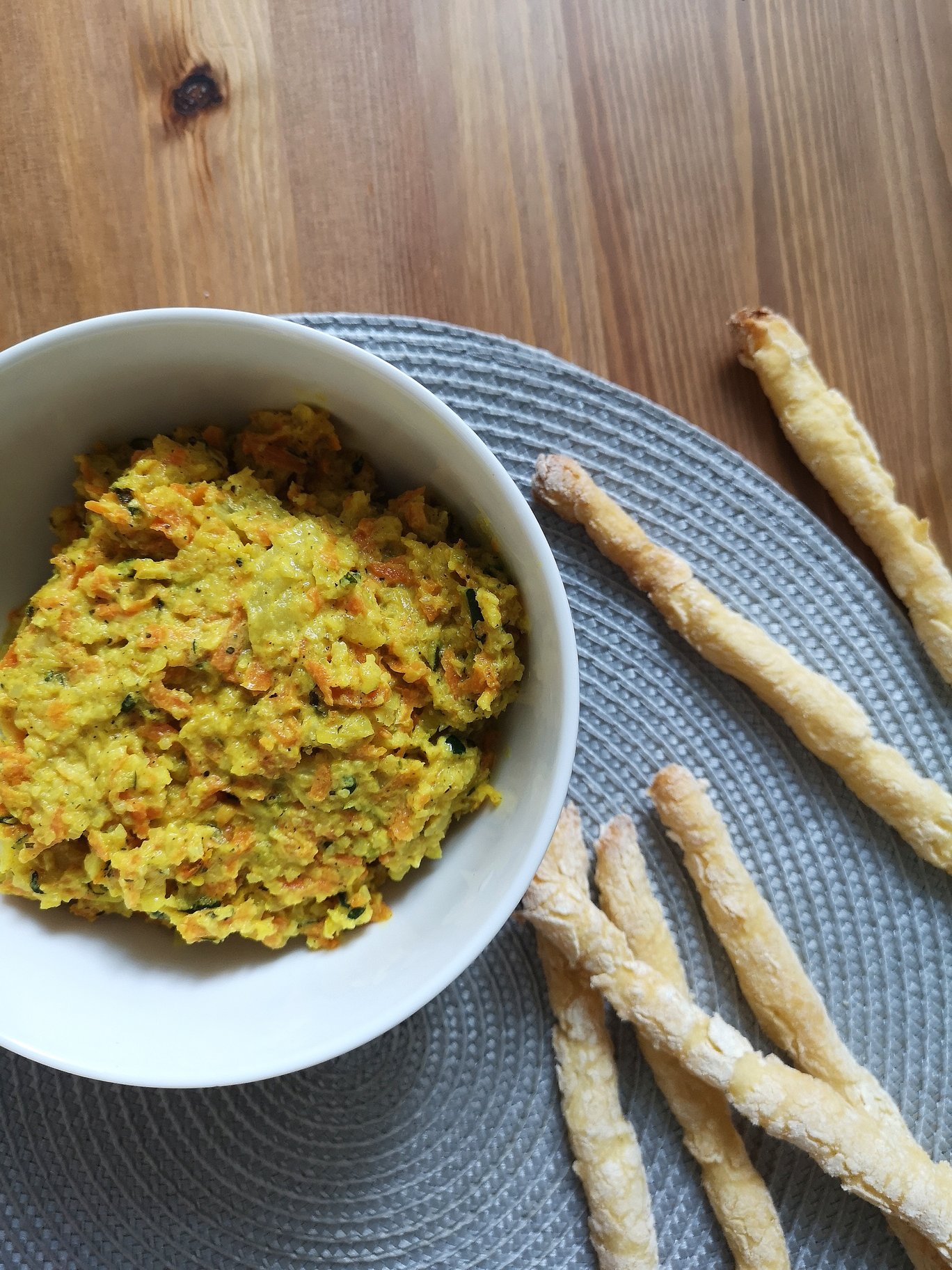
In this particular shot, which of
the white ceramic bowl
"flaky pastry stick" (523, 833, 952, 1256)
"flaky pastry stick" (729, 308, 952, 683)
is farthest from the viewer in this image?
"flaky pastry stick" (729, 308, 952, 683)

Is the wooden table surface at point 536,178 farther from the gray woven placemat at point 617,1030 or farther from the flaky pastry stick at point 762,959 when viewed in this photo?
the flaky pastry stick at point 762,959

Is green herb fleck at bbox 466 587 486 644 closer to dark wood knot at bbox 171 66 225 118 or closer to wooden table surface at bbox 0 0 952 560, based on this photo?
wooden table surface at bbox 0 0 952 560

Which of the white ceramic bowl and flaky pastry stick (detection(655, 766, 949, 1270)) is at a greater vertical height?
the white ceramic bowl

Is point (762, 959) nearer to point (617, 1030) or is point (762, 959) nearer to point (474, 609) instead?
point (617, 1030)

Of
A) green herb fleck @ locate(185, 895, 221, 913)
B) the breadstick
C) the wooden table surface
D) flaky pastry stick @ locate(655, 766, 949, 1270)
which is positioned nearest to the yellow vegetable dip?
green herb fleck @ locate(185, 895, 221, 913)

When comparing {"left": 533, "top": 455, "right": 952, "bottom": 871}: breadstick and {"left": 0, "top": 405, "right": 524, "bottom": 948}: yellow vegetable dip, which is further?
{"left": 533, "top": 455, "right": 952, "bottom": 871}: breadstick

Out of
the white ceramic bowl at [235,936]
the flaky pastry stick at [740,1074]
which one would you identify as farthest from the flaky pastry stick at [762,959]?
the white ceramic bowl at [235,936]

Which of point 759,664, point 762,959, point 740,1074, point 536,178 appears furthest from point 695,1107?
point 536,178
